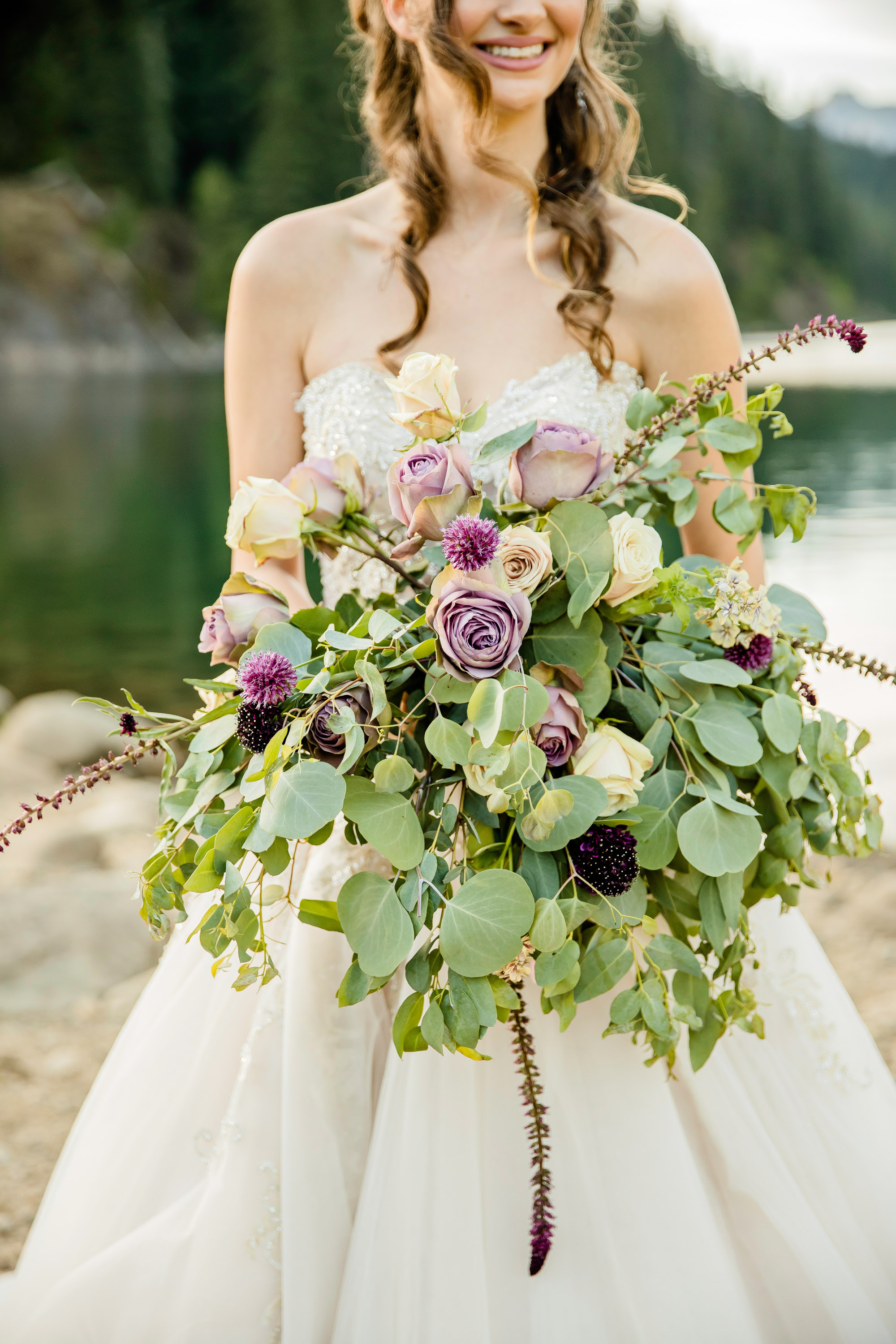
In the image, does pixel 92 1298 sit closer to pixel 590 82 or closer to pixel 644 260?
pixel 644 260

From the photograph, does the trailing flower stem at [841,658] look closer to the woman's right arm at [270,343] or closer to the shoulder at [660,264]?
the shoulder at [660,264]

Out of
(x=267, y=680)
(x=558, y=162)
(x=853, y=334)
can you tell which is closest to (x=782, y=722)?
(x=853, y=334)

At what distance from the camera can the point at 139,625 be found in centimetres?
935

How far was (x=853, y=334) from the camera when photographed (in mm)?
1094

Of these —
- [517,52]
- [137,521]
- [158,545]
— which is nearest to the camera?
[517,52]

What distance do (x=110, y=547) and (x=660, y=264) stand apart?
1138 centimetres

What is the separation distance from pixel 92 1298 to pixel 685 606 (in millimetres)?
1125

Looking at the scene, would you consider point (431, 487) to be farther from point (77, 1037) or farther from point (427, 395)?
point (77, 1037)

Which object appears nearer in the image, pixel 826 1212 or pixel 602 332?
pixel 826 1212

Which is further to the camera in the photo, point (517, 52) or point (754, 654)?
point (517, 52)

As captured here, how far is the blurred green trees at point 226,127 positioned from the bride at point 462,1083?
99.0 ft

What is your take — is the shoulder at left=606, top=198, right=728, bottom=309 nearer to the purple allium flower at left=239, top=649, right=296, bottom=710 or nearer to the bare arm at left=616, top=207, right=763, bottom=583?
the bare arm at left=616, top=207, right=763, bottom=583

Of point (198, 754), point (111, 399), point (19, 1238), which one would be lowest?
point (198, 754)

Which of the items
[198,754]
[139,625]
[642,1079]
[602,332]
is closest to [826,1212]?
[642,1079]
